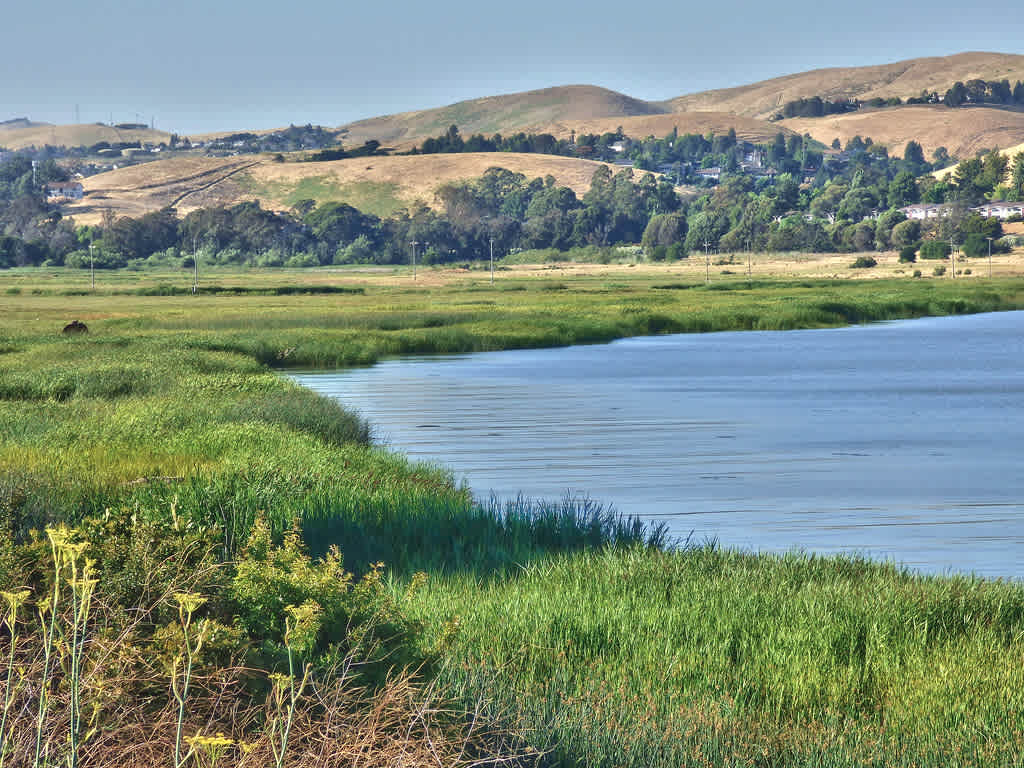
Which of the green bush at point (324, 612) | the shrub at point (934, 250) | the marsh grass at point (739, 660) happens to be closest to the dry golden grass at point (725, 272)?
the shrub at point (934, 250)

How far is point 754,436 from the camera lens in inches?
1248

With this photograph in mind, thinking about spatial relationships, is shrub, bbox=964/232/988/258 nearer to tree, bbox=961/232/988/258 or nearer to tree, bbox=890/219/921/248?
tree, bbox=961/232/988/258

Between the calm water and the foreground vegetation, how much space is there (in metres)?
3.61

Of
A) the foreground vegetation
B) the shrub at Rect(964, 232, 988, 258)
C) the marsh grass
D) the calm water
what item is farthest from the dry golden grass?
the marsh grass

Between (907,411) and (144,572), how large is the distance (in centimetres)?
3242

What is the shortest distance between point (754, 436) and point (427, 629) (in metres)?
22.3

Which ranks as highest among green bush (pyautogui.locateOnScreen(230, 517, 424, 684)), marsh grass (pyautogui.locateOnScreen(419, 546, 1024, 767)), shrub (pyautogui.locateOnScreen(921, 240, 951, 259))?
green bush (pyautogui.locateOnScreen(230, 517, 424, 684))

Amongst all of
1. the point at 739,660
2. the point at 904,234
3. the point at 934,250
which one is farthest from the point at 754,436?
the point at 904,234

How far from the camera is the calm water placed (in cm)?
2027

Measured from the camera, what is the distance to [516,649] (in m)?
10.4

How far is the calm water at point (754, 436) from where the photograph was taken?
66.5 feet

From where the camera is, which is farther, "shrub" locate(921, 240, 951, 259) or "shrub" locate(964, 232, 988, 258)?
"shrub" locate(964, 232, 988, 258)

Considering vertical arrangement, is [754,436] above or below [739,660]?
below

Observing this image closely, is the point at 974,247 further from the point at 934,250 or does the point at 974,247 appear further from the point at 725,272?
the point at 725,272
